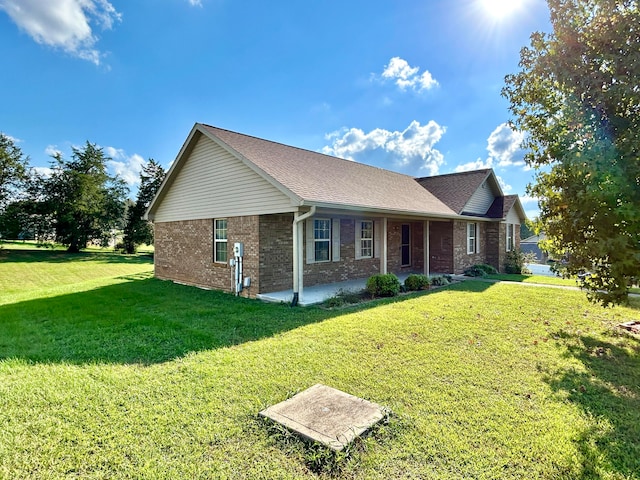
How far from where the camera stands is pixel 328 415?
318 cm

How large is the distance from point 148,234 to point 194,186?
28521mm

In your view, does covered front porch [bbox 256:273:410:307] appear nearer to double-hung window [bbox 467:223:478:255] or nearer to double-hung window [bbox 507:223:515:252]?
double-hung window [bbox 467:223:478:255]

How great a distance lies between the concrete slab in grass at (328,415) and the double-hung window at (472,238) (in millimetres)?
14396

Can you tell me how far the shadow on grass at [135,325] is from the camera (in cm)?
513

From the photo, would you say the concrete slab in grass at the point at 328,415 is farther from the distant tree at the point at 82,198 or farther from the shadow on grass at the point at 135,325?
the distant tree at the point at 82,198

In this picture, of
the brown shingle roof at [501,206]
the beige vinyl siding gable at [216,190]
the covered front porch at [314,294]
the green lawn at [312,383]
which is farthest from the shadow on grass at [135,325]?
the brown shingle roof at [501,206]

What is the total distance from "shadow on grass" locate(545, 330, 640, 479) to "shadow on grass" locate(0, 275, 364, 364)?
174 inches

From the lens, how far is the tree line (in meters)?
29.6

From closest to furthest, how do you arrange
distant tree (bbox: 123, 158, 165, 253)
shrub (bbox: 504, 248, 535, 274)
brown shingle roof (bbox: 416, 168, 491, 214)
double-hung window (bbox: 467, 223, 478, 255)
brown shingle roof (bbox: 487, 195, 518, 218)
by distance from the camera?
brown shingle roof (bbox: 416, 168, 491, 214) < double-hung window (bbox: 467, 223, 478, 255) < shrub (bbox: 504, 248, 535, 274) < brown shingle roof (bbox: 487, 195, 518, 218) < distant tree (bbox: 123, 158, 165, 253)

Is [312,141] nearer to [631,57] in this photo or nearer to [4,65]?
[4,65]

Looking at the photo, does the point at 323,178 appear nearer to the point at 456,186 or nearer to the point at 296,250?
the point at 296,250

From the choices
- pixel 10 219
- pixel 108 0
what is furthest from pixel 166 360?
pixel 10 219

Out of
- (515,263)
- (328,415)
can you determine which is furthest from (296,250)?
(515,263)

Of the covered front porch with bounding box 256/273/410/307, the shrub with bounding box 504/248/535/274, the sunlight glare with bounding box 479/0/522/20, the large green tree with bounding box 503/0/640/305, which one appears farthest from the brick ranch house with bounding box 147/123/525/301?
the sunlight glare with bounding box 479/0/522/20
